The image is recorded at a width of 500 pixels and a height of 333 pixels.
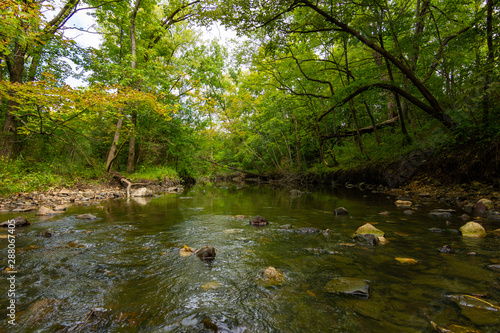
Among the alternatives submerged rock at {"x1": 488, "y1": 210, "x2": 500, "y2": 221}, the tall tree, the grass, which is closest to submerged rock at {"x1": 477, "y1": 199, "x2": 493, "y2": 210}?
submerged rock at {"x1": 488, "y1": 210, "x2": 500, "y2": 221}

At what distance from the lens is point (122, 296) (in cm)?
174

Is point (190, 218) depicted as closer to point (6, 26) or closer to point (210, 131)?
point (6, 26)

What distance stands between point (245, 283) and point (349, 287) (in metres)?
0.88

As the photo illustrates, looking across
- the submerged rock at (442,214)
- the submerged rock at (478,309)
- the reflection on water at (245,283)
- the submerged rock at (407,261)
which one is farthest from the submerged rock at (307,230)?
the submerged rock at (442,214)

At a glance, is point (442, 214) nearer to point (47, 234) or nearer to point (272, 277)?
point (272, 277)

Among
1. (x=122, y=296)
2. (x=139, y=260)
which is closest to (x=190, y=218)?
(x=139, y=260)

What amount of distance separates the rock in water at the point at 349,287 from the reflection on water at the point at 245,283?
6 centimetres

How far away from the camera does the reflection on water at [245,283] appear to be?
→ 1418 mm

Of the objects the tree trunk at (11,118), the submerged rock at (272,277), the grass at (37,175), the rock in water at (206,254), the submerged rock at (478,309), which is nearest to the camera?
the submerged rock at (478,309)

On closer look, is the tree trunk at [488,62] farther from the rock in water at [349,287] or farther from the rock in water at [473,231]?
the rock in water at [349,287]

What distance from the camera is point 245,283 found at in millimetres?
1965

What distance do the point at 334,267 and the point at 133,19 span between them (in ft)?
51.4

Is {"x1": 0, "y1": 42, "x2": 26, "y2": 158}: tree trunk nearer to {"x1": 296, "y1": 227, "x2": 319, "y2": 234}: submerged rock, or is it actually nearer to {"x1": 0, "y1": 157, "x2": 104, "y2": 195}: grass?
{"x1": 0, "y1": 157, "x2": 104, "y2": 195}: grass

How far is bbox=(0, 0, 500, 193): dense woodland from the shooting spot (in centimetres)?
650
